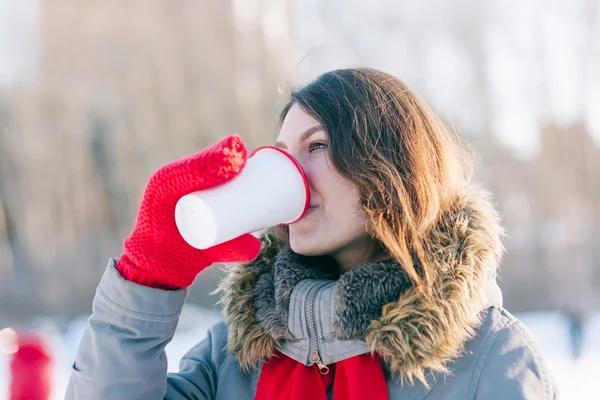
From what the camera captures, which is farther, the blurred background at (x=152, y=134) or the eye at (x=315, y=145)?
the blurred background at (x=152, y=134)

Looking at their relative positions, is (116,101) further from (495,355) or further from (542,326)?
(495,355)

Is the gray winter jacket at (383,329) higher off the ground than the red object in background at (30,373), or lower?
higher

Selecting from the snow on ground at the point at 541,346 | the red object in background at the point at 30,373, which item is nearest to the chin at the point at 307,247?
the red object in background at the point at 30,373

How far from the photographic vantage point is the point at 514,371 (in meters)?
0.94

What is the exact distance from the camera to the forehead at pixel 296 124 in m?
1.10

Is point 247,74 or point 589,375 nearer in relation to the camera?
point 589,375

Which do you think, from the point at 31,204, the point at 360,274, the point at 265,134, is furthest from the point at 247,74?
the point at 360,274

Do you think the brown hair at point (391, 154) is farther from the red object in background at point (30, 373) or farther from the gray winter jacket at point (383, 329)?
the red object in background at point (30, 373)

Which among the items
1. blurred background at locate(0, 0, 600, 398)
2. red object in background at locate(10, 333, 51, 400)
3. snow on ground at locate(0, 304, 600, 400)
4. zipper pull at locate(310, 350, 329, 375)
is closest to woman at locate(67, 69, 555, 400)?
zipper pull at locate(310, 350, 329, 375)

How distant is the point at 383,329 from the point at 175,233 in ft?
1.17

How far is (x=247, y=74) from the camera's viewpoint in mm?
7836

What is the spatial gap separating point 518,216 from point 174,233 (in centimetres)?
760

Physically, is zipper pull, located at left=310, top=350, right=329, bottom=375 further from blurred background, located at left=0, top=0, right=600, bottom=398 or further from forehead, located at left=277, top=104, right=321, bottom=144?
blurred background, located at left=0, top=0, right=600, bottom=398

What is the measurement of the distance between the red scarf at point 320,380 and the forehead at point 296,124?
388 millimetres
